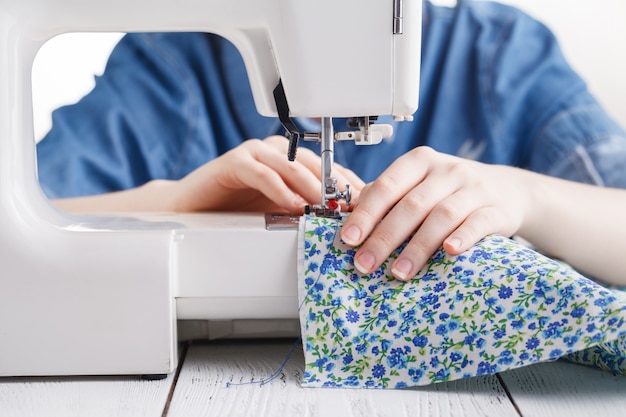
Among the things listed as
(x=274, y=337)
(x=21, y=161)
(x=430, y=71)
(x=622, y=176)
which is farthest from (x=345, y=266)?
(x=430, y=71)

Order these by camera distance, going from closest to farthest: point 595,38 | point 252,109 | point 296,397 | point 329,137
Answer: point 296,397, point 329,137, point 252,109, point 595,38

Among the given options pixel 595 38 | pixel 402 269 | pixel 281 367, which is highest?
pixel 595 38

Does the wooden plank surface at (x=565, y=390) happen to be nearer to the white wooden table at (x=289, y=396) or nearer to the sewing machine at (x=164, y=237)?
the white wooden table at (x=289, y=396)

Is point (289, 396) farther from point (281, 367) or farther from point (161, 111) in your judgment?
A: point (161, 111)

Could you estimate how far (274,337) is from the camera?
1.18m

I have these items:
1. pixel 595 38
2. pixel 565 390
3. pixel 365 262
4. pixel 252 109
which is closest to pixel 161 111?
pixel 252 109

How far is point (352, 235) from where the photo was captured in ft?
3.37

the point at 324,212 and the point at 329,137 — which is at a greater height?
the point at 329,137

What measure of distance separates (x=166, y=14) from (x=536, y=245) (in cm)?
64

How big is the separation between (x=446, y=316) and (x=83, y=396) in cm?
44

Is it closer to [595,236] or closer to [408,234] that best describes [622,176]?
[595,236]

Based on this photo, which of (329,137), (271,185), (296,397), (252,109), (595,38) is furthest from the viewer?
(595,38)

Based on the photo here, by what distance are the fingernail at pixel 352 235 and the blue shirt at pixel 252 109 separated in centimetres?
91

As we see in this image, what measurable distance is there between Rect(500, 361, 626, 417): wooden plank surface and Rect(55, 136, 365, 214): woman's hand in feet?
1.17
